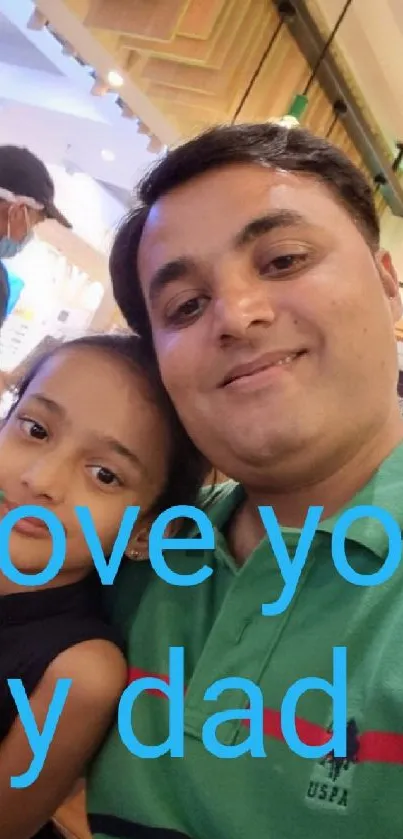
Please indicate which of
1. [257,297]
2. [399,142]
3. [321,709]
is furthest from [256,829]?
[399,142]

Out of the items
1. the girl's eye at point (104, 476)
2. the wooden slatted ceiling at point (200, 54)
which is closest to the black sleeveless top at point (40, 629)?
the girl's eye at point (104, 476)

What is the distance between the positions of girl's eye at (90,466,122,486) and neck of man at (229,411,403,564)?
0.46 feet

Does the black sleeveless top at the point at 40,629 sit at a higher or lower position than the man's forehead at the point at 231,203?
lower

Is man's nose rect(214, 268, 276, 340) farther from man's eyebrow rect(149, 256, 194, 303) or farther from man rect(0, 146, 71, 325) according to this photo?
man rect(0, 146, 71, 325)

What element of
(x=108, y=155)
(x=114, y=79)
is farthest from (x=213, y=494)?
(x=108, y=155)

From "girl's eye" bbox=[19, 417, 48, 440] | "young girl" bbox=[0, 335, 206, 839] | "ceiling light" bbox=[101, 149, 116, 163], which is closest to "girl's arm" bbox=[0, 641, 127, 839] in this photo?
"young girl" bbox=[0, 335, 206, 839]

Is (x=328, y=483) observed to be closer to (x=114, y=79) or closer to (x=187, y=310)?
(x=187, y=310)

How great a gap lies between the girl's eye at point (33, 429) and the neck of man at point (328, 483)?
0.22 m

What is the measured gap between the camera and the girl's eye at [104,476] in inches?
29.8

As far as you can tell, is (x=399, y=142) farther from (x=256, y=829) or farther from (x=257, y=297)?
(x=256, y=829)

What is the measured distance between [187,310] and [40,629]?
351mm

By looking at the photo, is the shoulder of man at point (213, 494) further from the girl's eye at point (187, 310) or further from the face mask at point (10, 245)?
the face mask at point (10, 245)

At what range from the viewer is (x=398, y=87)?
2070 mm

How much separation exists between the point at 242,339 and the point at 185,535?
25 centimetres
